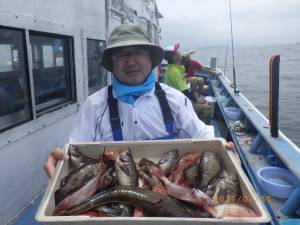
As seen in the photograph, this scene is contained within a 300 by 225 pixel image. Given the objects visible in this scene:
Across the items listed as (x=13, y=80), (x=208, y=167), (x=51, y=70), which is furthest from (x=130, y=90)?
(x=51, y=70)

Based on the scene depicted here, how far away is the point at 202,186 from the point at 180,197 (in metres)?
0.37

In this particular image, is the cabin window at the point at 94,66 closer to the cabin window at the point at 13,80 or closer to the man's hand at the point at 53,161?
the cabin window at the point at 13,80

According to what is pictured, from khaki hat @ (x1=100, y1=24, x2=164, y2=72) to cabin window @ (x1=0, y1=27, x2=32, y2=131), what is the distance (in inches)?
36.2

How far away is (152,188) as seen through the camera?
1.80 m

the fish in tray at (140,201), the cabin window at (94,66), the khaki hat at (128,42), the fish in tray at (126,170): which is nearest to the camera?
the fish in tray at (140,201)

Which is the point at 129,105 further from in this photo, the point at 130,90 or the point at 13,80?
the point at 13,80

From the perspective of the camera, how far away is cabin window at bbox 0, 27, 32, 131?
2.79 meters

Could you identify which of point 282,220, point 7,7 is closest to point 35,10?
point 7,7

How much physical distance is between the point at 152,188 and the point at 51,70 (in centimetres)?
256

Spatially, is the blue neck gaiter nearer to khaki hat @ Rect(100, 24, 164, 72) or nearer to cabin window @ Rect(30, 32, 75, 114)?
khaki hat @ Rect(100, 24, 164, 72)

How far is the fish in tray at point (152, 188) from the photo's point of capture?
1482mm

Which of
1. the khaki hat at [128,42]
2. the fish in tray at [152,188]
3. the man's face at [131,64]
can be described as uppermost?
the khaki hat at [128,42]

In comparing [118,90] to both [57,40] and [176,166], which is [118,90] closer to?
[176,166]

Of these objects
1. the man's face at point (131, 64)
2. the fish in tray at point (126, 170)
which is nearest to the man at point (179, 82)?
the man's face at point (131, 64)
